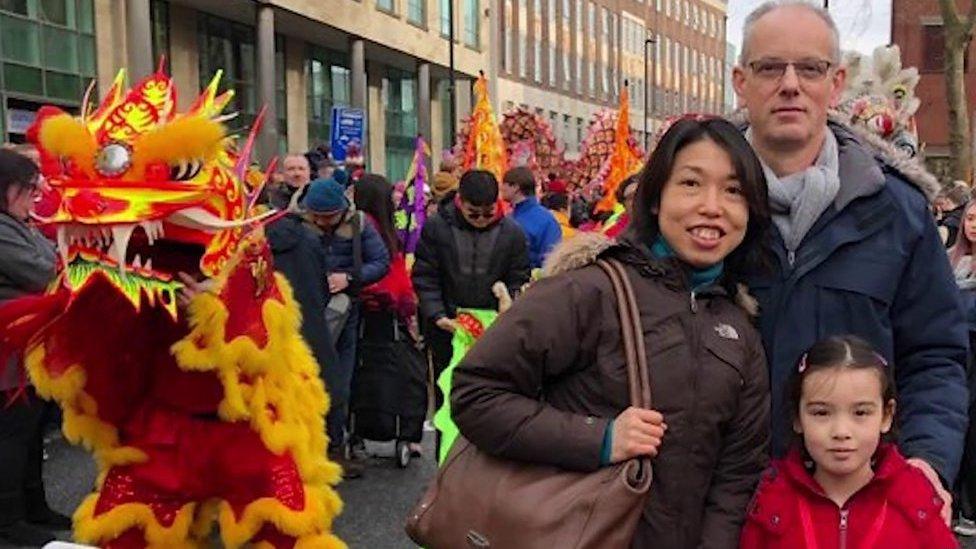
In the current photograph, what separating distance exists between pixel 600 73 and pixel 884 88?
52.8 m

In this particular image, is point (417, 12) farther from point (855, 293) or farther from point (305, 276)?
point (855, 293)

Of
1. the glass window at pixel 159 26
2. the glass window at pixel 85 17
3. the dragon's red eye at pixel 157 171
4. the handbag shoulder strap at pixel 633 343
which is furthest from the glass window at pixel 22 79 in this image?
the handbag shoulder strap at pixel 633 343

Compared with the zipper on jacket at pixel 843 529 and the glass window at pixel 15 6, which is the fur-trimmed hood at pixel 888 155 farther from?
the glass window at pixel 15 6

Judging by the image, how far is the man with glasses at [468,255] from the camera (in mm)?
6016

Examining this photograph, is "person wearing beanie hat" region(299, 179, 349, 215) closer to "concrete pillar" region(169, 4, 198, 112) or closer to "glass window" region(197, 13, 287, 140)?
"concrete pillar" region(169, 4, 198, 112)

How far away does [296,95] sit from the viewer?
1174 inches

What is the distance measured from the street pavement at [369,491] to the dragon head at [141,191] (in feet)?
7.50

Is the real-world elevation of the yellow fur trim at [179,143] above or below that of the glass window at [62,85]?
below

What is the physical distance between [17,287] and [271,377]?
6.09 ft

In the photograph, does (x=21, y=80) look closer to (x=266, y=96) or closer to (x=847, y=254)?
(x=266, y=96)

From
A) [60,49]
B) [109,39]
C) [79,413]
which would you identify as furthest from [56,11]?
[79,413]

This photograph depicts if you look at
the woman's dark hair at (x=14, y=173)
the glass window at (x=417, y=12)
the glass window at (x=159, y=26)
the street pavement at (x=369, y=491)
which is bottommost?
the street pavement at (x=369, y=491)

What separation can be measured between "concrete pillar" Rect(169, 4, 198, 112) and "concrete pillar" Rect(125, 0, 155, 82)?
3.13m

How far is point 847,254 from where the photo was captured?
2.23 meters
